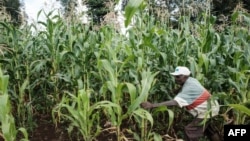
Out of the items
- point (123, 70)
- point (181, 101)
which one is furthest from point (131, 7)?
point (123, 70)

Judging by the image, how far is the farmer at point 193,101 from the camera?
3.83m

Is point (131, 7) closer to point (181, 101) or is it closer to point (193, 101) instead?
point (181, 101)

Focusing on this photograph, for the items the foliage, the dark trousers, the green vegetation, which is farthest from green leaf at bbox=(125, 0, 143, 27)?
the dark trousers

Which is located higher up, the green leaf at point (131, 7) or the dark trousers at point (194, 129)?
the green leaf at point (131, 7)

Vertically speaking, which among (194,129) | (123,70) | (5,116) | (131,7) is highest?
(131,7)

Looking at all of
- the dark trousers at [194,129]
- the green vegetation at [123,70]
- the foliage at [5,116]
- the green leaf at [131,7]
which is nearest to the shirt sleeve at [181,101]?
the green vegetation at [123,70]

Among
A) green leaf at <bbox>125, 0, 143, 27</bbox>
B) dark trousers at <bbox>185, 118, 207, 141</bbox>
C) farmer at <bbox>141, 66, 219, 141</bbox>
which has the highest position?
green leaf at <bbox>125, 0, 143, 27</bbox>

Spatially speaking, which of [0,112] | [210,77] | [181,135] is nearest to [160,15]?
[210,77]

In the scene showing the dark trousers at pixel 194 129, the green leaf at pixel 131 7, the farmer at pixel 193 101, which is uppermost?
the green leaf at pixel 131 7

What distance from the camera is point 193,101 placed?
3.90m

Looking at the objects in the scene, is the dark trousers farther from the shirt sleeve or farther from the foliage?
the foliage

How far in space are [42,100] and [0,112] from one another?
2.17 metres

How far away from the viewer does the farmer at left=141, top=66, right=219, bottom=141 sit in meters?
3.83

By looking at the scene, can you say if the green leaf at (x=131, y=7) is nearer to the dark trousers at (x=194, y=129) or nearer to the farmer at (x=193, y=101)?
the farmer at (x=193, y=101)
